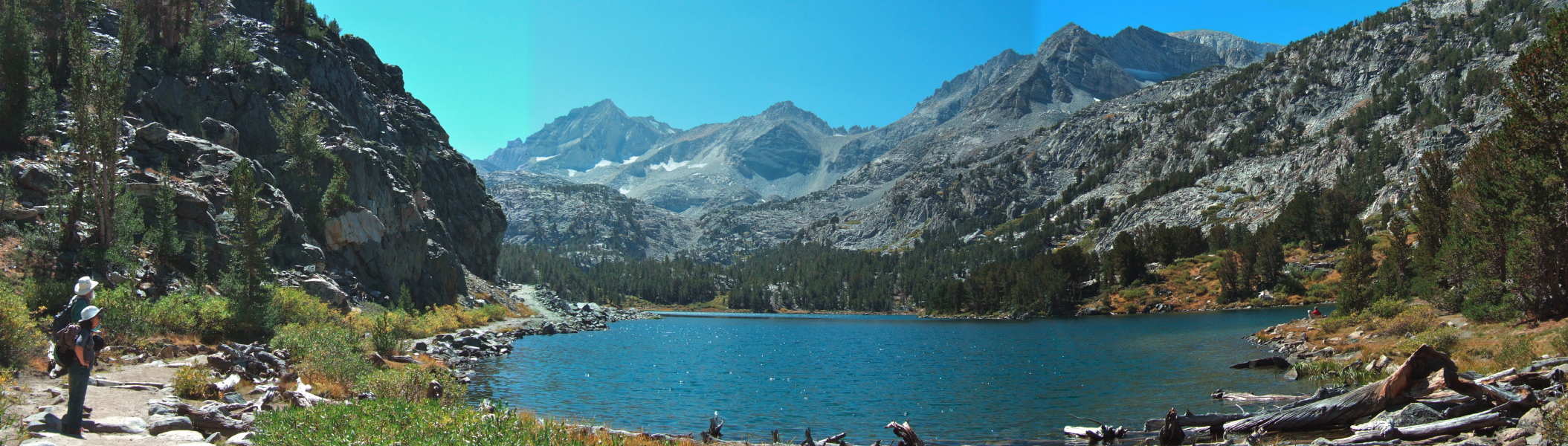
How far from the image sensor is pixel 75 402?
12.8 meters

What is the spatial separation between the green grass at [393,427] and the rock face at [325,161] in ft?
98.2

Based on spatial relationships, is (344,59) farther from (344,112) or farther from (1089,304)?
(1089,304)

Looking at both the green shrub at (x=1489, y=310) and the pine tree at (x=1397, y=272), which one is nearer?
the green shrub at (x=1489, y=310)

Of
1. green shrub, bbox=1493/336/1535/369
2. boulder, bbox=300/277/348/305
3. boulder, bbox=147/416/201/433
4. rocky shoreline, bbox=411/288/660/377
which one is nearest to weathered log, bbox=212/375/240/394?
boulder, bbox=147/416/201/433

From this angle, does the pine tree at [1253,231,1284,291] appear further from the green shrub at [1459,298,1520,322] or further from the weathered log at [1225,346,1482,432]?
the weathered log at [1225,346,1482,432]

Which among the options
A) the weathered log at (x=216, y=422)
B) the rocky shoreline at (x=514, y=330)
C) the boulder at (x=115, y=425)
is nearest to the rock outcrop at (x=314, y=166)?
the rocky shoreline at (x=514, y=330)

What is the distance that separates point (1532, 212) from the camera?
2847 centimetres

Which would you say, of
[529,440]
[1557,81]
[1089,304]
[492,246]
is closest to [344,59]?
[492,246]

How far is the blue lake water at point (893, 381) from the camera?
29766 millimetres

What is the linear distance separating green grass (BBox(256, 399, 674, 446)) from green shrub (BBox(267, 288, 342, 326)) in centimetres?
2614

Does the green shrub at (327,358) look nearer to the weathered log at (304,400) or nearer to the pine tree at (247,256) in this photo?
the pine tree at (247,256)

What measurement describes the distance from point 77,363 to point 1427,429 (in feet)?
96.6

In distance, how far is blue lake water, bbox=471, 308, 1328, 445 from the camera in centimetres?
2977

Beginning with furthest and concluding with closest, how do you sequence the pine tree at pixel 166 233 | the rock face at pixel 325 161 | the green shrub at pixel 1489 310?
the rock face at pixel 325 161 → the pine tree at pixel 166 233 → the green shrub at pixel 1489 310
